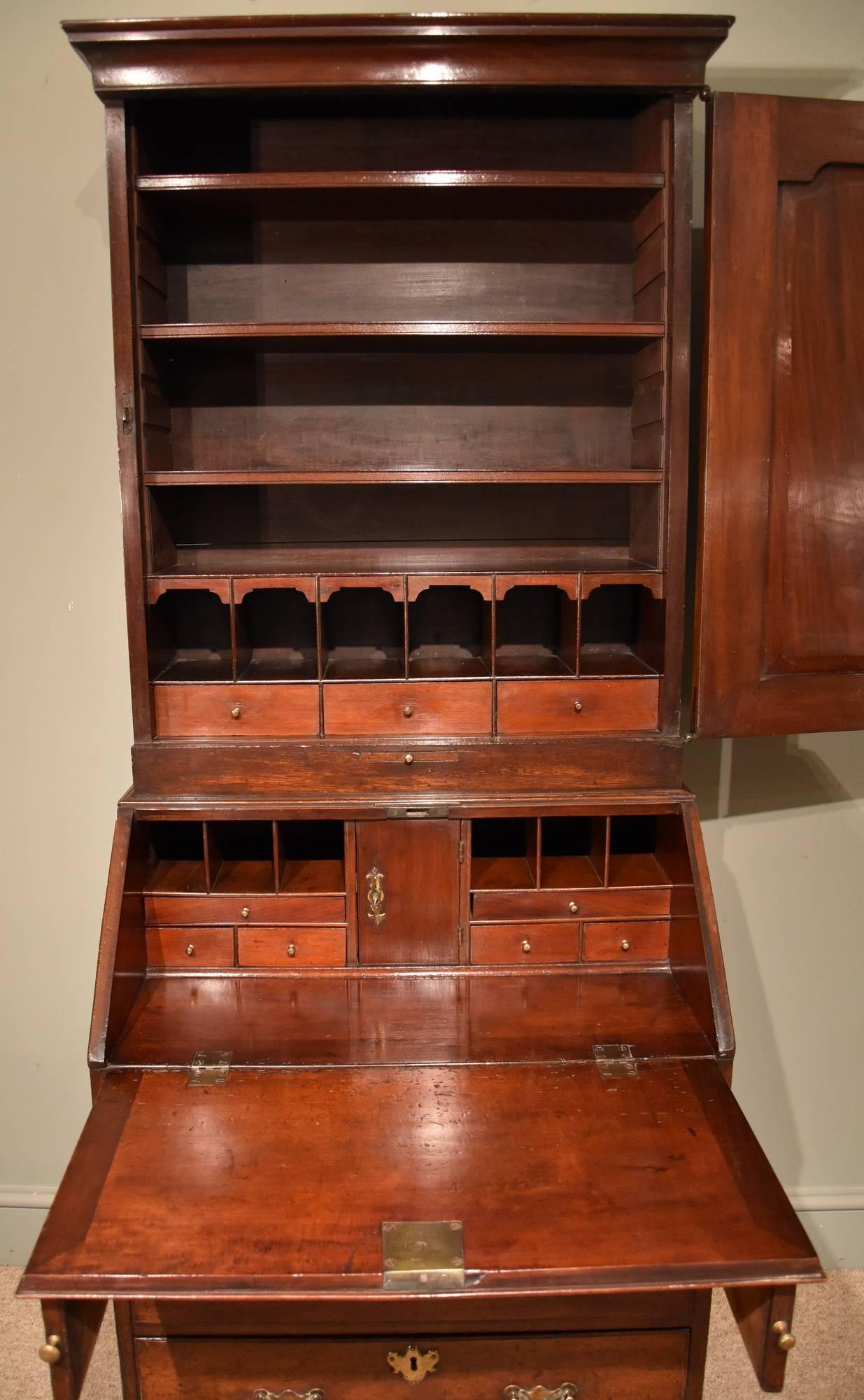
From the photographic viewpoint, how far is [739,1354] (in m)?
2.27

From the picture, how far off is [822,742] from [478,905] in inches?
39.3

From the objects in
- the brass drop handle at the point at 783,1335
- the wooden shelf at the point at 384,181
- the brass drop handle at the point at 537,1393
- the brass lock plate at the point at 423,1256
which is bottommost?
the brass drop handle at the point at 537,1393

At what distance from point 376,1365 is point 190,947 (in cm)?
76

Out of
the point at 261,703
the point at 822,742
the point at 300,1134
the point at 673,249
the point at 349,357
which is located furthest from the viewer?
the point at 822,742

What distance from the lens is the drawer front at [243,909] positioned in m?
1.88

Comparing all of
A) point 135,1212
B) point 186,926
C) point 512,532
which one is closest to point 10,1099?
point 186,926

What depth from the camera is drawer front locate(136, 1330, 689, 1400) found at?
58.3 inches

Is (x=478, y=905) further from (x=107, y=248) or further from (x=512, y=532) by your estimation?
(x=107, y=248)

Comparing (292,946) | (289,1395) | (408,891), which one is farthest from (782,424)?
(289,1395)

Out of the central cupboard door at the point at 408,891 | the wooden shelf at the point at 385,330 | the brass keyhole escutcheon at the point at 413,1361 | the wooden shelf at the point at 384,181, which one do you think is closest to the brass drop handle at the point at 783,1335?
the brass keyhole escutcheon at the point at 413,1361

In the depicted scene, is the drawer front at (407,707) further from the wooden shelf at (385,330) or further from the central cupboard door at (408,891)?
the wooden shelf at (385,330)

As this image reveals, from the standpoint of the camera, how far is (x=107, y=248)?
2115mm

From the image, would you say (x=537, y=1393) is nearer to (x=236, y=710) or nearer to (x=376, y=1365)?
(x=376, y=1365)

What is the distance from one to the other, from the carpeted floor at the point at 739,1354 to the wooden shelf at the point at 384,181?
8.04 feet
